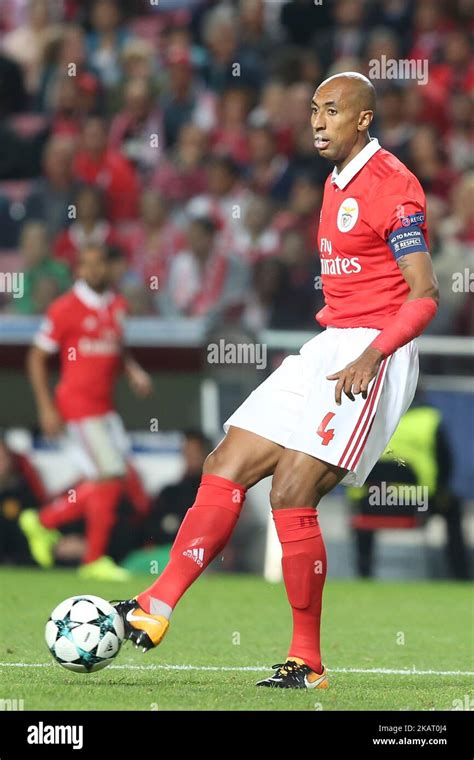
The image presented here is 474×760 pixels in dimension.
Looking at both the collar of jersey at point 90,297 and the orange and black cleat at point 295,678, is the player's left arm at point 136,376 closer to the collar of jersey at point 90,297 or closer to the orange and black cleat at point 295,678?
the collar of jersey at point 90,297

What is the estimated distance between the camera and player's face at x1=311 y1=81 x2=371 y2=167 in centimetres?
514

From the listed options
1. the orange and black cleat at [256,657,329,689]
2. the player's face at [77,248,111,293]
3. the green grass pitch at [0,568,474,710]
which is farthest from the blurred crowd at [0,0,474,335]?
the orange and black cleat at [256,657,329,689]

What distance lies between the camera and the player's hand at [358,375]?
470 centimetres

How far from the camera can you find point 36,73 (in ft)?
46.3

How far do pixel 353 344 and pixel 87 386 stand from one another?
17.4 feet

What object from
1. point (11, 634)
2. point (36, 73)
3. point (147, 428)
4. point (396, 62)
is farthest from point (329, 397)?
point (36, 73)

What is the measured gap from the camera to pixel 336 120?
16.9 feet

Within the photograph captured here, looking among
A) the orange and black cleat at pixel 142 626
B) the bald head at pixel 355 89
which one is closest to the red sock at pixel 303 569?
the orange and black cleat at pixel 142 626

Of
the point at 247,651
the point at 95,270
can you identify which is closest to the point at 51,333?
the point at 95,270

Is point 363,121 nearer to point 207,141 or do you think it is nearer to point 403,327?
point 403,327

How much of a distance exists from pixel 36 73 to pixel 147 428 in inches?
195

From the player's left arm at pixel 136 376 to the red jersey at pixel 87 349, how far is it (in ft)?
0.32

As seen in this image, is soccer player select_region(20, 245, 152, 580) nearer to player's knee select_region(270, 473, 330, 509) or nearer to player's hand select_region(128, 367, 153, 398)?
player's hand select_region(128, 367, 153, 398)

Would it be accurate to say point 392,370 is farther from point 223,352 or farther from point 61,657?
point 223,352
